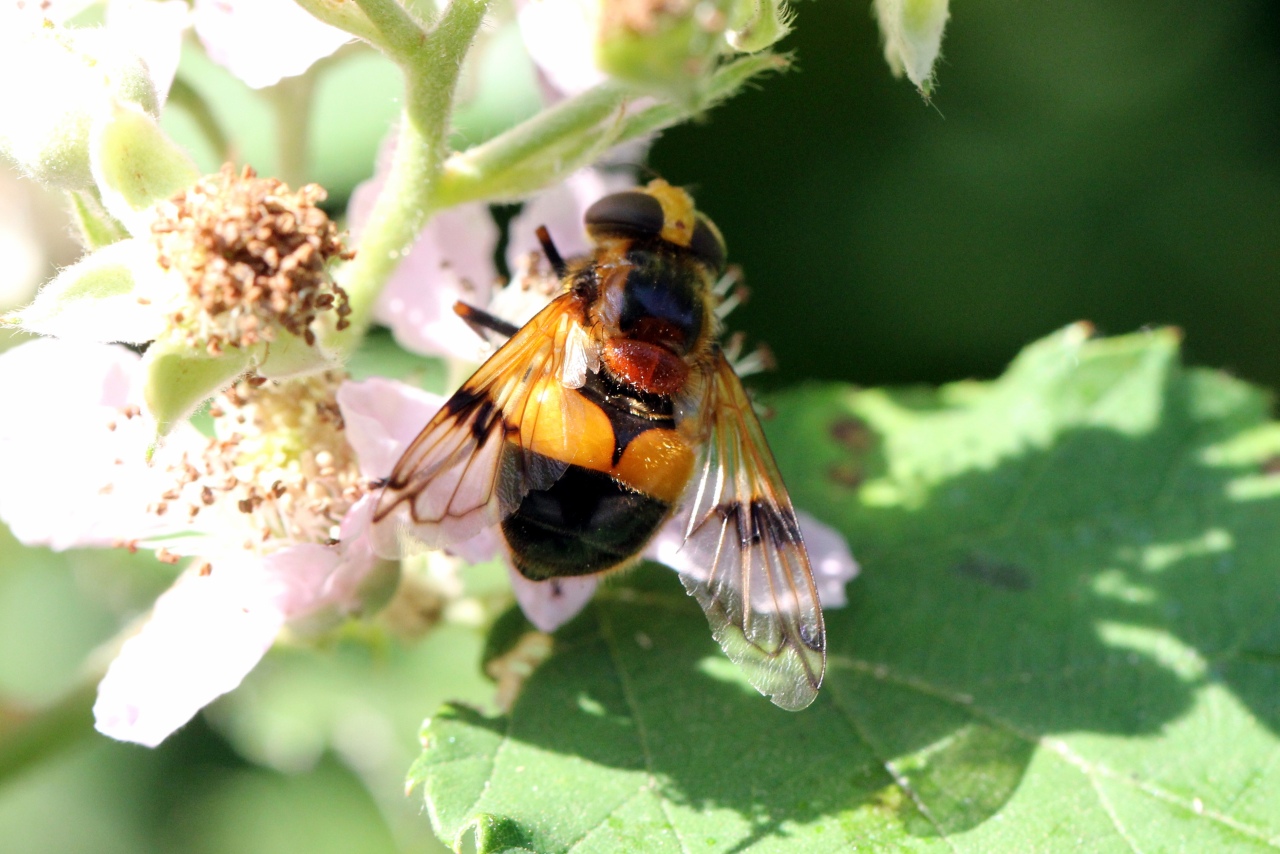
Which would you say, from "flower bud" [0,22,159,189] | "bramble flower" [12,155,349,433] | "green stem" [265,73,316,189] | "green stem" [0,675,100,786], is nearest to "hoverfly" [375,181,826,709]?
"bramble flower" [12,155,349,433]

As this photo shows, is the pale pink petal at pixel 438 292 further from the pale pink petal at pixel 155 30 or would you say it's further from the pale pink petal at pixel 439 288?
the pale pink petal at pixel 155 30

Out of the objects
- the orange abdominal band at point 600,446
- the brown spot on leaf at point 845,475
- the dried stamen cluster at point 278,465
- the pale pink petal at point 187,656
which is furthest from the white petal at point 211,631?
the brown spot on leaf at point 845,475

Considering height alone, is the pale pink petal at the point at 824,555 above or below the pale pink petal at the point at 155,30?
below

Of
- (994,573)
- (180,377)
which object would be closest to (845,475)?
(994,573)

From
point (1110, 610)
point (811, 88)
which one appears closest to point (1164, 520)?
point (1110, 610)

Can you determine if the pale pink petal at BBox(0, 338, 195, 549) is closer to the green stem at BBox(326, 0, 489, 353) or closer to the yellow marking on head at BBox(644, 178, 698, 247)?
the green stem at BBox(326, 0, 489, 353)

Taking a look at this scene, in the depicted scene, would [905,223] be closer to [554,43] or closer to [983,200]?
[983,200]

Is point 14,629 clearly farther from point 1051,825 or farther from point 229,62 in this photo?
point 1051,825
